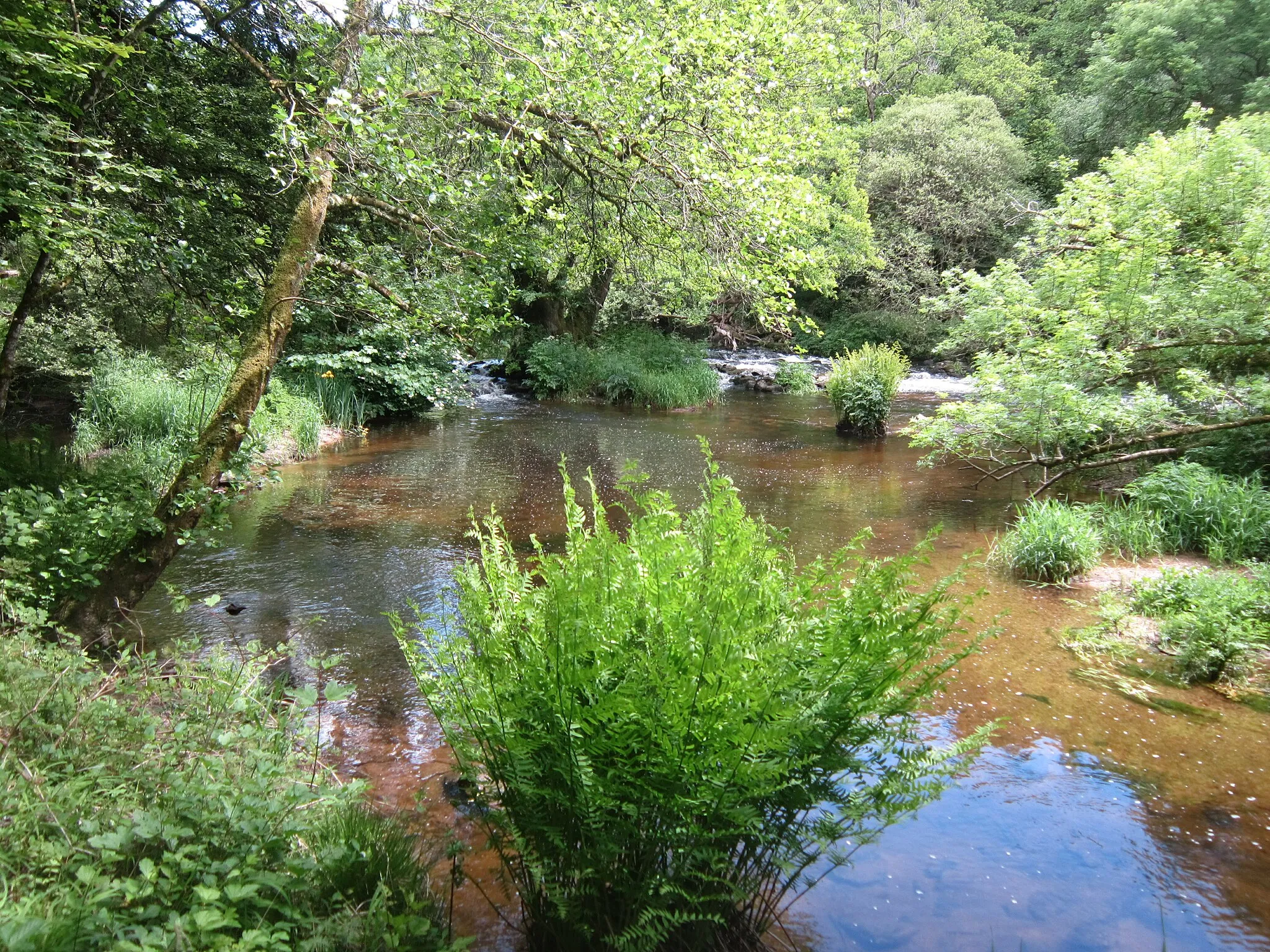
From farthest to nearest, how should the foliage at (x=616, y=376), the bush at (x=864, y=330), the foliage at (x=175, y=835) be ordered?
1. the bush at (x=864, y=330)
2. the foliage at (x=616, y=376)
3. the foliage at (x=175, y=835)

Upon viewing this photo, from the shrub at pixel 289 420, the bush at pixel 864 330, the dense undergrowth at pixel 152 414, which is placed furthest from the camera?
the bush at pixel 864 330

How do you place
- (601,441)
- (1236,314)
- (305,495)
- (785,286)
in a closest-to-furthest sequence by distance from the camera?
(785,286), (1236,314), (305,495), (601,441)

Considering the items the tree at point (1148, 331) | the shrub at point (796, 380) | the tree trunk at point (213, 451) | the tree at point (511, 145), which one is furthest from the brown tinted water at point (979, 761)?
the shrub at point (796, 380)

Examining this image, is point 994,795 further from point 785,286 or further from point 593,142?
point 593,142

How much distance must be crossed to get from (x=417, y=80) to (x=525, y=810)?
16.7ft

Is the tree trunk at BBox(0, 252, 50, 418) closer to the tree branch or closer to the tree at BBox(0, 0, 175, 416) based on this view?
the tree at BBox(0, 0, 175, 416)

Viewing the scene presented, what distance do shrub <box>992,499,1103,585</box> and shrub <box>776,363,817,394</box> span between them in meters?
15.1

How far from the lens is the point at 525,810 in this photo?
225 centimetres

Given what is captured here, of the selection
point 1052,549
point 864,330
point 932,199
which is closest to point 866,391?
point 1052,549

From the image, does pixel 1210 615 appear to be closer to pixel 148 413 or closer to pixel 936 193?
A: pixel 148 413

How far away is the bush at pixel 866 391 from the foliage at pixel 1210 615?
868 cm

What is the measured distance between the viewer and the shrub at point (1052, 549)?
6637 millimetres

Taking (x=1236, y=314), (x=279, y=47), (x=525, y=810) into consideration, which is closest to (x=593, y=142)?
(x=279, y=47)

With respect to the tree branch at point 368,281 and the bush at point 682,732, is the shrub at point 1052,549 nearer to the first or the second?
the bush at point 682,732
